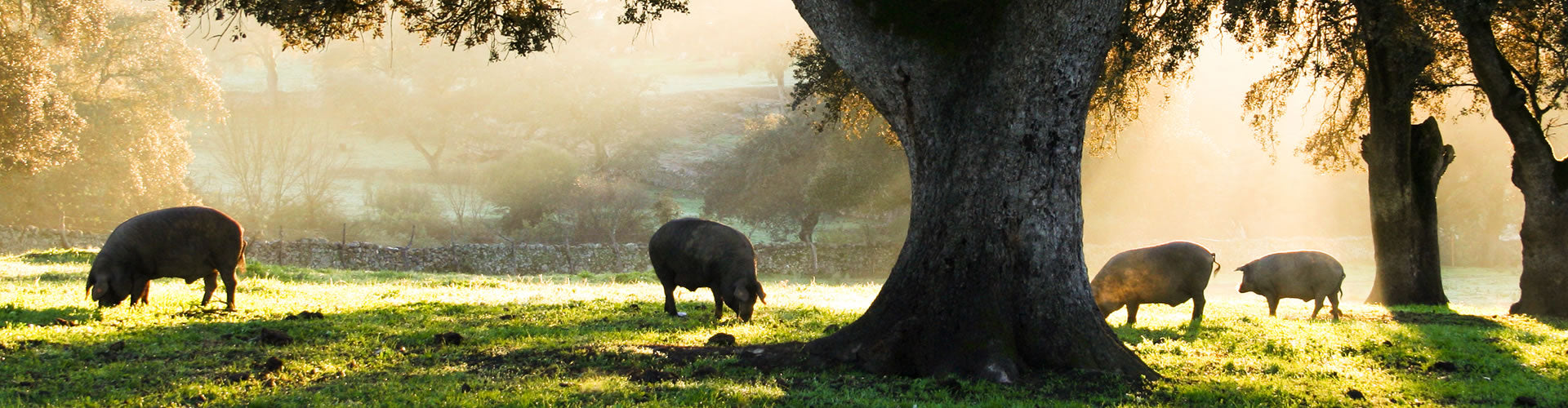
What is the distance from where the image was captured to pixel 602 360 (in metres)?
8.54

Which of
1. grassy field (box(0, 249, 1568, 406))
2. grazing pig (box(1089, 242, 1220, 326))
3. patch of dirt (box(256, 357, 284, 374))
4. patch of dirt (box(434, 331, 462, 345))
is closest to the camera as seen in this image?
grassy field (box(0, 249, 1568, 406))

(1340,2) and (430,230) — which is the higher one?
(1340,2)

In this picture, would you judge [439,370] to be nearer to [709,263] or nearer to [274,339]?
[274,339]

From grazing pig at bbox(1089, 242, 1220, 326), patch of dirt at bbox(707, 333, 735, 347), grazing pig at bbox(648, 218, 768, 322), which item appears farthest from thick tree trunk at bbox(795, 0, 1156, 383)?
grazing pig at bbox(1089, 242, 1220, 326)

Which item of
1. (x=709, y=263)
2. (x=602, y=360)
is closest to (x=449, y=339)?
(x=602, y=360)

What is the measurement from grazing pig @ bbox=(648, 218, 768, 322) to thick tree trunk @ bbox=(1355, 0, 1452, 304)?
40.6ft

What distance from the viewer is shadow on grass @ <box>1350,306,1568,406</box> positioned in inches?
308

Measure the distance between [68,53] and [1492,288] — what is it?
4779 cm

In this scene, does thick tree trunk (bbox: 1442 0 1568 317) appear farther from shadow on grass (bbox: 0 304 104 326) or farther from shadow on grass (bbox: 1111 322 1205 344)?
shadow on grass (bbox: 0 304 104 326)

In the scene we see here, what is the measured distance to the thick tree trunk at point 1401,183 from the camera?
1820 cm

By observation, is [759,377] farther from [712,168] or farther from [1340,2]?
[712,168]

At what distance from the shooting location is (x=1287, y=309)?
724 inches

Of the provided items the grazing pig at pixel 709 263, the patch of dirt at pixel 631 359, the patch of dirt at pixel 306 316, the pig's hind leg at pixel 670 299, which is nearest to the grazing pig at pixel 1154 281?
the grazing pig at pixel 709 263

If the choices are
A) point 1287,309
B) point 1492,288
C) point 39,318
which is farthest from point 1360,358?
point 1492,288
